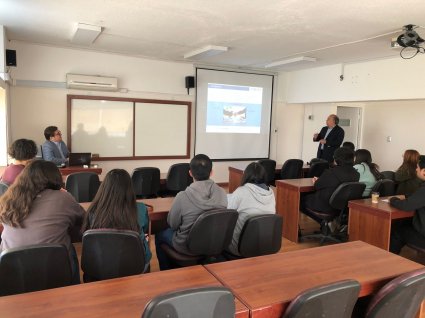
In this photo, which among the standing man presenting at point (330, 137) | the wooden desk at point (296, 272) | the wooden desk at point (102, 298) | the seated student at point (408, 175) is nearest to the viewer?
the wooden desk at point (102, 298)

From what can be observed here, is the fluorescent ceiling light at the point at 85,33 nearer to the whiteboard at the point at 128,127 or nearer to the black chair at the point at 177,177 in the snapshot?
the whiteboard at the point at 128,127

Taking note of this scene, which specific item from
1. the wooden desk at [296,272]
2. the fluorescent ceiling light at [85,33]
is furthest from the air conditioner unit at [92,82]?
the wooden desk at [296,272]

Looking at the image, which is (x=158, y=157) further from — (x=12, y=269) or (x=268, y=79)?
(x=12, y=269)

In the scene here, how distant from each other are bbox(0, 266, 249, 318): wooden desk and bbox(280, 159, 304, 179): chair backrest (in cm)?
429

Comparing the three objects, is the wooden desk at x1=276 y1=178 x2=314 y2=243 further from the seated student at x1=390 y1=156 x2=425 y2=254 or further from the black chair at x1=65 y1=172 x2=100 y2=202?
the black chair at x1=65 y1=172 x2=100 y2=202

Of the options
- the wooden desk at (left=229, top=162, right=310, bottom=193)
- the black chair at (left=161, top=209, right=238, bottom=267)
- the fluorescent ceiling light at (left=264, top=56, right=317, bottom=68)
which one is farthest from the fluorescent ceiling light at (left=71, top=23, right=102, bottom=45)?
the fluorescent ceiling light at (left=264, top=56, right=317, bottom=68)

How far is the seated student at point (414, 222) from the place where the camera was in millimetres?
3064

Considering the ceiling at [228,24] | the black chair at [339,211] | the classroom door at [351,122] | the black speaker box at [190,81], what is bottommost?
the black chair at [339,211]

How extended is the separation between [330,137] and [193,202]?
181 inches

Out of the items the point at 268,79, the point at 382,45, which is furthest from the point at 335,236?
the point at 268,79

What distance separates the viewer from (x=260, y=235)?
8.42ft

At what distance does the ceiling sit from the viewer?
3.63 m

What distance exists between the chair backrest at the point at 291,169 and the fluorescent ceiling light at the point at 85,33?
3516 millimetres

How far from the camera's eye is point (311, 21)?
4105mm
